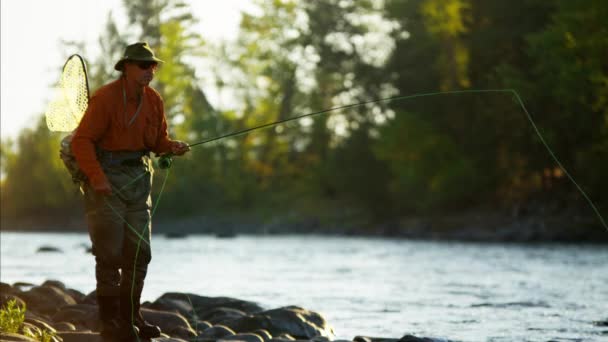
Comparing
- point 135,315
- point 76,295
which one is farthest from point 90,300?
point 135,315

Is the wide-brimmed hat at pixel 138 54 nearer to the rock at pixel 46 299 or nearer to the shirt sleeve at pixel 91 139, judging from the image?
the shirt sleeve at pixel 91 139

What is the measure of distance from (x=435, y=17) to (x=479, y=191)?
6336 mm

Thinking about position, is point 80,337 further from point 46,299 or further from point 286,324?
point 46,299

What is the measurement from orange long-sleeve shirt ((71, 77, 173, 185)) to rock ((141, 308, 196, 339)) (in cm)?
262

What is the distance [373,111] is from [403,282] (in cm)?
2691

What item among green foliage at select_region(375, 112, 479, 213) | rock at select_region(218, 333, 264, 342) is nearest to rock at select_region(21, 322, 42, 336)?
rock at select_region(218, 333, 264, 342)

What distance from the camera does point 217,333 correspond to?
26.7 feet

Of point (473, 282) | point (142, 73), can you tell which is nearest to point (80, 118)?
point (142, 73)

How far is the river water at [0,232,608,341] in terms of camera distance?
1037cm

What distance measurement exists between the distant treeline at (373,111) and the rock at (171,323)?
21535 millimetres

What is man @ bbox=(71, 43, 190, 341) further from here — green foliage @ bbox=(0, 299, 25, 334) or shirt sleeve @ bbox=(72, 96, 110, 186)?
green foliage @ bbox=(0, 299, 25, 334)

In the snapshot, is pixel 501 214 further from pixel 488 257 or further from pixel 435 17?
pixel 488 257

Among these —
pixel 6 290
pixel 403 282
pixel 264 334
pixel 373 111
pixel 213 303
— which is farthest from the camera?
pixel 373 111

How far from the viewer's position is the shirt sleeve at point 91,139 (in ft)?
19.0
